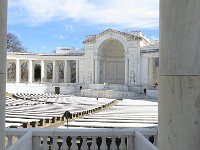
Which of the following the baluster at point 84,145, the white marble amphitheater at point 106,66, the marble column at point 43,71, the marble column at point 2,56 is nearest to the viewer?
the marble column at point 2,56

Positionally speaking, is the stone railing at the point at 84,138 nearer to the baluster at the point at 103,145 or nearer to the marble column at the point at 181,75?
the baluster at the point at 103,145

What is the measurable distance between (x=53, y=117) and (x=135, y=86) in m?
39.7

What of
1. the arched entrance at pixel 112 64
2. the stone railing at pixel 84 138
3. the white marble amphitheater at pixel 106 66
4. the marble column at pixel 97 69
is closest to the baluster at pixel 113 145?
the stone railing at pixel 84 138

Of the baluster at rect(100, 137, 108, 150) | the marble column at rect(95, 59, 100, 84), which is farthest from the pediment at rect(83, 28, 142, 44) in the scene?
the baluster at rect(100, 137, 108, 150)

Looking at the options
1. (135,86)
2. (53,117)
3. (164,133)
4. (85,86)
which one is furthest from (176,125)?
(85,86)

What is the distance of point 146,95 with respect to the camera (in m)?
55.9

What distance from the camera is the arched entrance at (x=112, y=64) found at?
222 feet

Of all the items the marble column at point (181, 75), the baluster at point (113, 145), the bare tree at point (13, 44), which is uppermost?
the bare tree at point (13, 44)

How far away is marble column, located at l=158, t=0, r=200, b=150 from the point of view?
300 cm

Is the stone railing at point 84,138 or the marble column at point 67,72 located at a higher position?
the marble column at point 67,72

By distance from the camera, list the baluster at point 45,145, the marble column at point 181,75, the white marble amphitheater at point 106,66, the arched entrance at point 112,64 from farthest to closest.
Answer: the arched entrance at point 112,64 < the white marble amphitheater at point 106,66 < the baluster at point 45,145 < the marble column at point 181,75

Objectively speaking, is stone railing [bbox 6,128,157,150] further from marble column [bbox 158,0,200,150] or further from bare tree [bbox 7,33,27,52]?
bare tree [bbox 7,33,27,52]

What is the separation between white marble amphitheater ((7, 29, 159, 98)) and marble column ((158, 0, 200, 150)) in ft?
170

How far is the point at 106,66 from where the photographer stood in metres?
68.8
